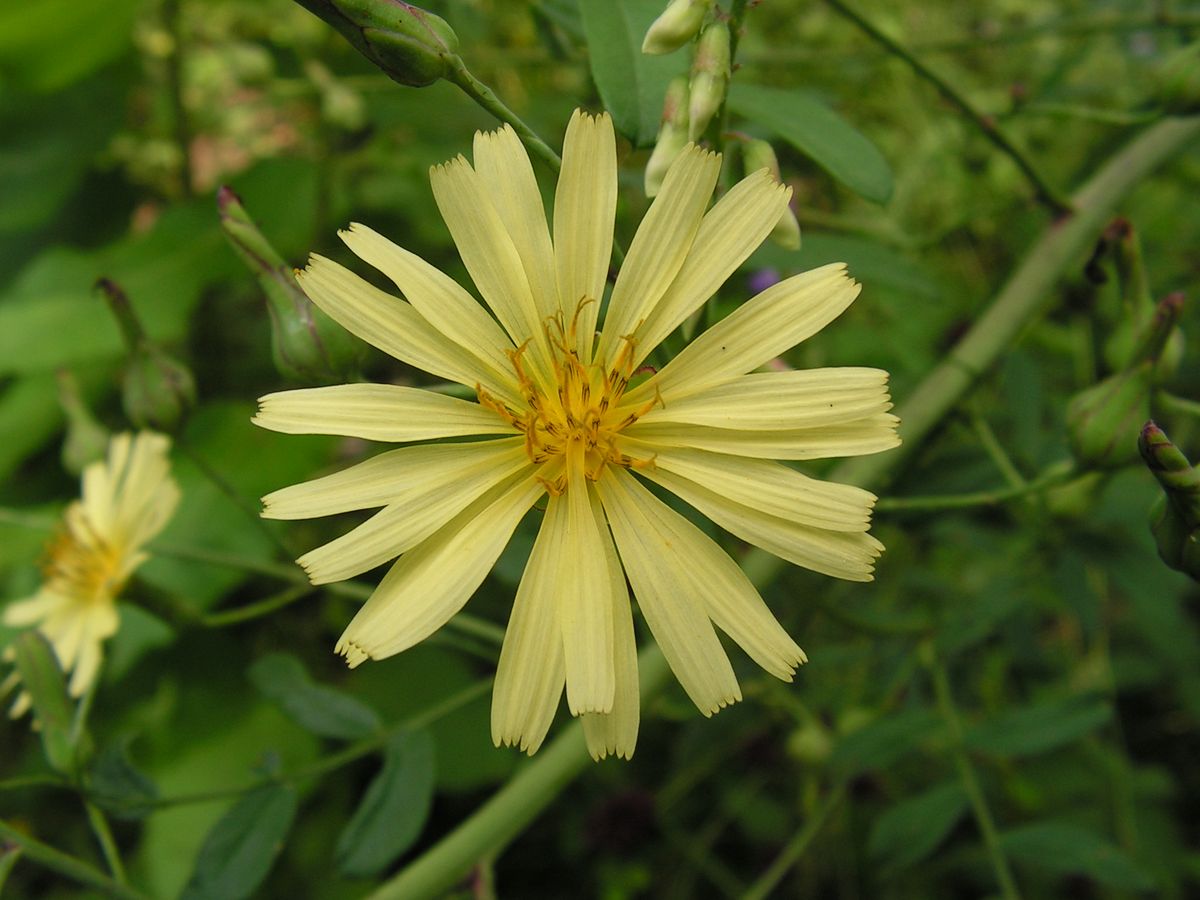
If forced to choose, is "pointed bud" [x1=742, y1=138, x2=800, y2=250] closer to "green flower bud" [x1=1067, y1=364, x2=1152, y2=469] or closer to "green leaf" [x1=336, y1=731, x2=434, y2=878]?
"green flower bud" [x1=1067, y1=364, x2=1152, y2=469]

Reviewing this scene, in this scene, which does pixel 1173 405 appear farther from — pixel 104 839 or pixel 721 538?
pixel 104 839

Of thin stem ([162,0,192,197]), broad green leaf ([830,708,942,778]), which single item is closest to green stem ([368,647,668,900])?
broad green leaf ([830,708,942,778])

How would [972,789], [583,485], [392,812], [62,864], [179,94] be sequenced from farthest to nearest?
1. [179,94]
2. [972,789]
3. [392,812]
4. [62,864]
5. [583,485]

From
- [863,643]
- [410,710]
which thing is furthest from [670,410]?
[410,710]

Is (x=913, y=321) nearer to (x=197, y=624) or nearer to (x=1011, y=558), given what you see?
(x=1011, y=558)

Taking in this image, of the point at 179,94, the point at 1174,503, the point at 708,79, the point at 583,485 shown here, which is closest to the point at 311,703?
the point at 583,485

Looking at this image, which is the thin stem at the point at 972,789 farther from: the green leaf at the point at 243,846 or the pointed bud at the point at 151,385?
the pointed bud at the point at 151,385

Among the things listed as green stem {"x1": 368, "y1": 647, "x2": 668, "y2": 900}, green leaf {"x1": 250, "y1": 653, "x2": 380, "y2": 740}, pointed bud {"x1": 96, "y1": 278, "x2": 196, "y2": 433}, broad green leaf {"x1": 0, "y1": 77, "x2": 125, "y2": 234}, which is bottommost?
green stem {"x1": 368, "y1": 647, "x2": 668, "y2": 900}
